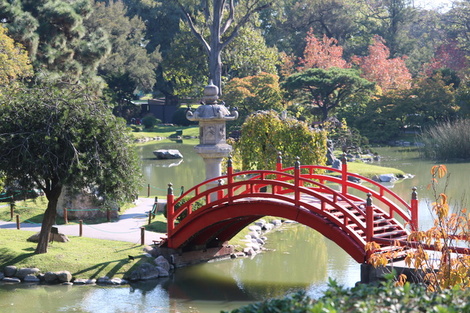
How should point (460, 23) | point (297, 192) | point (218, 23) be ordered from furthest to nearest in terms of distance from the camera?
1. point (460, 23)
2. point (218, 23)
3. point (297, 192)

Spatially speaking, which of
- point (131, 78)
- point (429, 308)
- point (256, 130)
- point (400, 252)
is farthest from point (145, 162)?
point (429, 308)

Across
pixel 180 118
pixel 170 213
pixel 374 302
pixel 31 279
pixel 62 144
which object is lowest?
pixel 31 279

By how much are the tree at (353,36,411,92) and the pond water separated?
35.4 m

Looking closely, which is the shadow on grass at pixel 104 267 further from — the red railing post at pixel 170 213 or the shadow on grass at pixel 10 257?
the shadow on grass at pixel 10 257

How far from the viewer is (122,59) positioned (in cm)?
6047

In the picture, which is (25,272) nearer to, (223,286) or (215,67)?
(223,286)

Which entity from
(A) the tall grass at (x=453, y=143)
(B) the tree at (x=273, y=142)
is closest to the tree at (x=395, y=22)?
(A) the tall grass at (x=453, y=143)

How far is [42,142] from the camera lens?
15.5 m

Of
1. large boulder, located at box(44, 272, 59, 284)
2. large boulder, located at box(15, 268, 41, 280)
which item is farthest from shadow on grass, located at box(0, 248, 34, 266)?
large boulder, located at box(44, 272, 59, 284)

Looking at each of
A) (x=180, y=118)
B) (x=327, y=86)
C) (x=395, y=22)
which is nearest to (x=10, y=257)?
(x=327, y=86)

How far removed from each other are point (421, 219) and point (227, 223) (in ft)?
26.7

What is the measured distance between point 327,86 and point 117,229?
29915 millimetres

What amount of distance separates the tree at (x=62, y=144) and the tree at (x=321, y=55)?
4222cm

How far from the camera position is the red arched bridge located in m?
14.3
